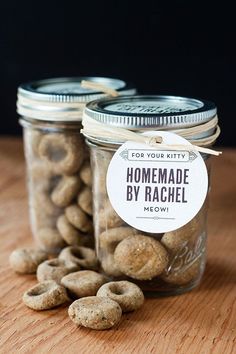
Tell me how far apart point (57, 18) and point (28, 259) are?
2.44 ft

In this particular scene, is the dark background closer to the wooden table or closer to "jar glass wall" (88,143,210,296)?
the wooden table

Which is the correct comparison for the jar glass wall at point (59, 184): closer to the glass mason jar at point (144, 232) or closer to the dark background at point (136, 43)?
the glass mason jar at point (144, 232)

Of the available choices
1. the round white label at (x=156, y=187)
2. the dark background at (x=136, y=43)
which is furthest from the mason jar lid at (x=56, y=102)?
the dark background at (x=136, y=43)

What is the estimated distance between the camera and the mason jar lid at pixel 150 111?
75cm

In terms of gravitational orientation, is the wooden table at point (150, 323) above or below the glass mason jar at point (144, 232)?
below

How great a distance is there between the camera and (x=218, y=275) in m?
0.88

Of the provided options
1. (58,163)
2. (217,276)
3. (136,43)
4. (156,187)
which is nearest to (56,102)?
(58,163)

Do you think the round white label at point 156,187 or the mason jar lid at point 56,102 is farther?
the mason jar lid at point 56,102

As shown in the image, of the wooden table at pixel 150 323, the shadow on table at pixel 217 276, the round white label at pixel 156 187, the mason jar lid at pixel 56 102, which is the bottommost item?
the shadow on table at pixel 217 276

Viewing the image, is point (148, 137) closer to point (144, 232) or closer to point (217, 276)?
point (144, 232)

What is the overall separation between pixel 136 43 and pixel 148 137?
29.7 inches

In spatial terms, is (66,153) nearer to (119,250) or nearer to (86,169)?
(86,169)

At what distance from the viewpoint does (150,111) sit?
794mm

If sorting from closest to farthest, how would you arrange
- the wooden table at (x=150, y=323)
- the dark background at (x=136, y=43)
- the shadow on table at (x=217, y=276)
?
the wooden table at (x=150, y=323) < the shadow on table at (x=217, y=276) < the dark background at (x=136, y=43)
